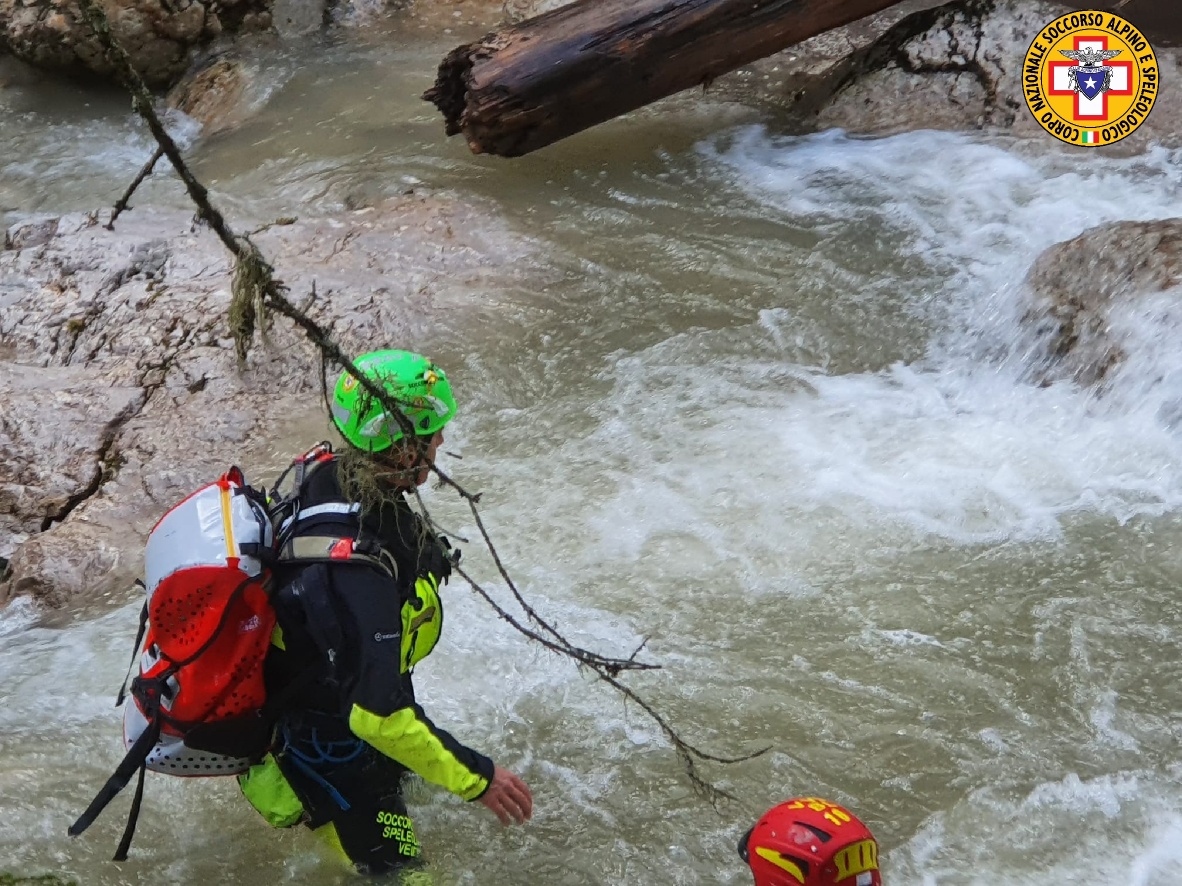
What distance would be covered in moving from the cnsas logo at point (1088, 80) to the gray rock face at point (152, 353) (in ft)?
11.9

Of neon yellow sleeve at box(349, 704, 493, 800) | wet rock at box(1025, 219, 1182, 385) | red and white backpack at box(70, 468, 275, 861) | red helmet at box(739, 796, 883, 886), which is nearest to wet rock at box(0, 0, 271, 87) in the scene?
wet rock at box(1025, 219, 1182, 385)

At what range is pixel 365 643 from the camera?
2559 millimetres

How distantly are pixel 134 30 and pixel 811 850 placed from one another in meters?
9.28

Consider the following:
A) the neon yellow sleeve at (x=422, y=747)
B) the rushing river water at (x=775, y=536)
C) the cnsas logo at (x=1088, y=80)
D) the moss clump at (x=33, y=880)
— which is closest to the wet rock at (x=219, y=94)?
the rushing river water at (x=775, y=536)

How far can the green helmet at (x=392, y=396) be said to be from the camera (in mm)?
2766

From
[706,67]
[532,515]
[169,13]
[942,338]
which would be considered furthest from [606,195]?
[169,13]

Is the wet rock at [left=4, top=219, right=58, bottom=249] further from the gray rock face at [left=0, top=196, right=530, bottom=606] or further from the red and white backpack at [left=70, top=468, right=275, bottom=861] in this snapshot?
the red and white backpack at [left=70, top=468, right=275, bottom=861]

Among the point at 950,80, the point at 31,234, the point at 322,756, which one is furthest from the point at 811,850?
the point at 950,80

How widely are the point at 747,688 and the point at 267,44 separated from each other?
801cm

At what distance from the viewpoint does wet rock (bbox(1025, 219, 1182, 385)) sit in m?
5.37

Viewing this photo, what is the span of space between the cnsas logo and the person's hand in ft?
20.1

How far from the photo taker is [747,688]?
3.97 metres

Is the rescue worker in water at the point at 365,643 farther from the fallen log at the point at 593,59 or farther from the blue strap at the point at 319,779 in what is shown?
the fallen log at the point at 593,59

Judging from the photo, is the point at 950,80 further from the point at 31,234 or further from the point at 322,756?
the point at 322,756
